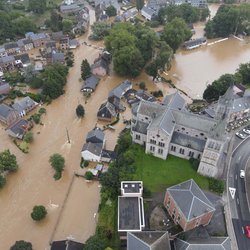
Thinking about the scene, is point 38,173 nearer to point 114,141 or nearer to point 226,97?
point 114,141

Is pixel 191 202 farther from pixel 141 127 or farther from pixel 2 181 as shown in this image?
pixel 2 181

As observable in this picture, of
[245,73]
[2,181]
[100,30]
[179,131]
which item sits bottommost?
[2,181]

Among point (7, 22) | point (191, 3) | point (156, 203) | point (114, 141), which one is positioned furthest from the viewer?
point (191, 3)

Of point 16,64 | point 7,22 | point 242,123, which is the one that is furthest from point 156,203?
point 7,22

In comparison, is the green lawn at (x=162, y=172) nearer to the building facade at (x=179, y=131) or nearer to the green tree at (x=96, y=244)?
the building facade at (x=179, y=131)

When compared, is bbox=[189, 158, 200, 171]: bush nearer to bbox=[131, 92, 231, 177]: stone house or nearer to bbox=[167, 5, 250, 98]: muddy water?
bbox=[131, 92, 231, 177]: stone house

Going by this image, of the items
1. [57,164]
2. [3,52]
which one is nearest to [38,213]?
[57,164]

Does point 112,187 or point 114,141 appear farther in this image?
point 114,141

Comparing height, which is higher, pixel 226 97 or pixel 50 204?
pixel 226 97
